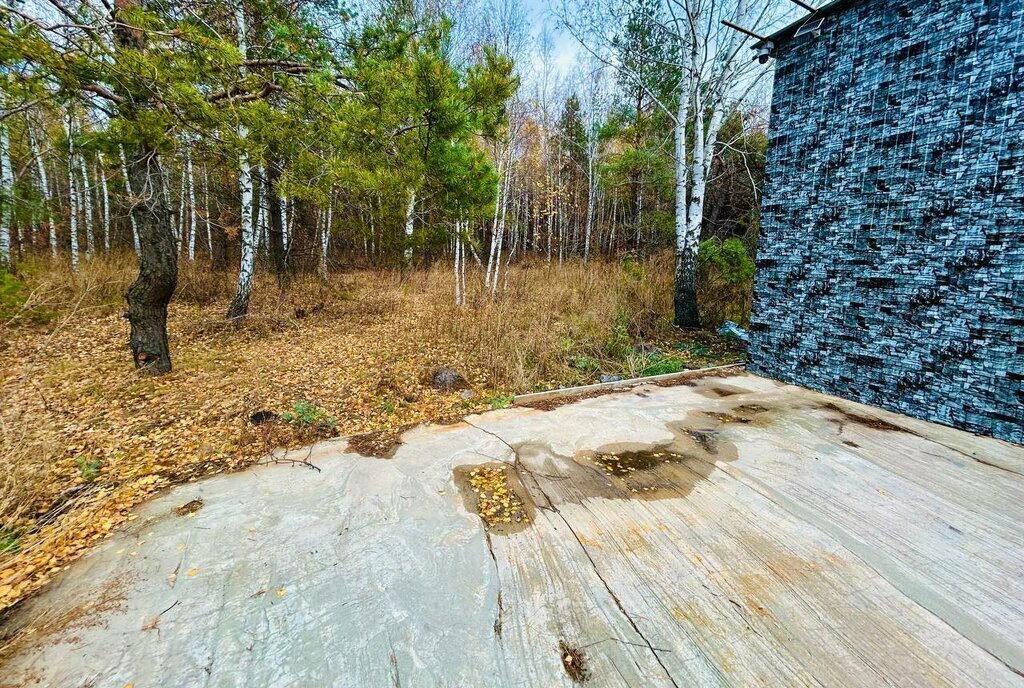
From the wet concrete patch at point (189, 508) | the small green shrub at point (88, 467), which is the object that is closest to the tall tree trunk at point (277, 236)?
the small green shrub at point (88, 467)

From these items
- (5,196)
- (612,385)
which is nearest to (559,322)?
(612,385)

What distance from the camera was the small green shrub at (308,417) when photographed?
121 inches

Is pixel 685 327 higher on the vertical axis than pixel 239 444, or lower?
higher

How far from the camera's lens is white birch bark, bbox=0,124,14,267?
5.20 meters

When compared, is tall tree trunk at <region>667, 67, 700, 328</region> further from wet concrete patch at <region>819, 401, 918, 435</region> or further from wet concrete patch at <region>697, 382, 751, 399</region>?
wet concrete patch at <region>819, 401, 918, 435</region>

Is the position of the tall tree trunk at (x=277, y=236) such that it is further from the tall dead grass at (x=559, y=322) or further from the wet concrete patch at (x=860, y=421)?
the wet concrete patch at (x=860, y=421)

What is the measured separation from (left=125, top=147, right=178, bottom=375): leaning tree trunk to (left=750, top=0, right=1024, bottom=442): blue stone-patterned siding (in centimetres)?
575

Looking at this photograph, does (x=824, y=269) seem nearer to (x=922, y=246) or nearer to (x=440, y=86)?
(x=922, y=246)

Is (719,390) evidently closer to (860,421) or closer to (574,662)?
(860,421)

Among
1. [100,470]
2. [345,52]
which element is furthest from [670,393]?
[345,52]

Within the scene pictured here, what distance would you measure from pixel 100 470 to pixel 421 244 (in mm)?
4682

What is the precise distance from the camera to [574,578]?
5.29 feet

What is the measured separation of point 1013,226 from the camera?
8.51 ft

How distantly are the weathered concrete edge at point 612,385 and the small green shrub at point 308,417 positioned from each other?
157 cm
